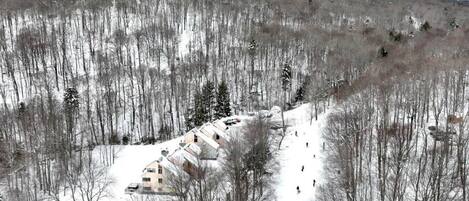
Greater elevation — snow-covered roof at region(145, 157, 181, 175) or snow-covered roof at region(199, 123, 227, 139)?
Result: snow-covered roof at region(199, 123, 227, 139)

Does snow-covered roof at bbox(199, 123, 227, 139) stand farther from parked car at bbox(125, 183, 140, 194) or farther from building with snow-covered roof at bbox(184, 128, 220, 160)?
parked car at bbox(125, 183, 140, 194)

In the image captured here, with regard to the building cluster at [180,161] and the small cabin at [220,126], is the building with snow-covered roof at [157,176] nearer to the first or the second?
the building cluster at [180,161]

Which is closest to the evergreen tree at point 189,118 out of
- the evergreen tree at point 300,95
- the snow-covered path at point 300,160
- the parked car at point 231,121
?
the parked car at point 231,121

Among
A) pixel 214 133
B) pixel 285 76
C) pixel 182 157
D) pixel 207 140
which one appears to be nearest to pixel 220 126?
pixel 214 133

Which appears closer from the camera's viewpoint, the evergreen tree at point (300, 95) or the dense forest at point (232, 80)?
the dense forest at point (232, 80)

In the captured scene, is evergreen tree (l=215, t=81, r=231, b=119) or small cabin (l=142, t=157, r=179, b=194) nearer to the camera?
small cabin (l=142, t=157, r=179, b=194)

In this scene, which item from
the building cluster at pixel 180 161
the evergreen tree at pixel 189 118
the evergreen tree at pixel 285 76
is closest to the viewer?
the building cluster at pixel 180 161

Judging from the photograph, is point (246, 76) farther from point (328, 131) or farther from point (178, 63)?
point (328, 131)

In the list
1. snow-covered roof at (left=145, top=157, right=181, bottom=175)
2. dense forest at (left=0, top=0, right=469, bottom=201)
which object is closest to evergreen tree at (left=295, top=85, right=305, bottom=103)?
dense forest at (left=0, top=0, right=469, bottom=201)

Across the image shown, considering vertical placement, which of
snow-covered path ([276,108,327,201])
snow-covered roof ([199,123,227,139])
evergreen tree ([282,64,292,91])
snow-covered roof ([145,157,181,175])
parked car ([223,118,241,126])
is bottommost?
snow-covered path ([276,108,327,201])
